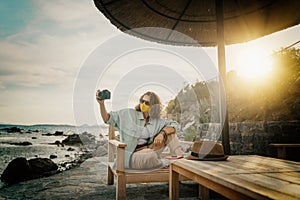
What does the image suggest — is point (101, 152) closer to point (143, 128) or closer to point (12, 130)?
point (143, 128)

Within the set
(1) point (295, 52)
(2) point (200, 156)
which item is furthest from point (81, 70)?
(1) point (295, 52)

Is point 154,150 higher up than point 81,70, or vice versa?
point 81,70

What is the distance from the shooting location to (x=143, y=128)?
2.59 metres

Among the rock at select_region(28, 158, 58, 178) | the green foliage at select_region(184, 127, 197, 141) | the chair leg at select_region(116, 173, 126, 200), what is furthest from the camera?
the green foliage at select_region(184, 127, 197, 141)

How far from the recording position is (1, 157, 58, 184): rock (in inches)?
131

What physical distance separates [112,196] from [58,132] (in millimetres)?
15085

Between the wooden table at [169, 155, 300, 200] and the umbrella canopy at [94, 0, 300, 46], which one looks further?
the umbrella canopy at [94, 0, 300, 46]

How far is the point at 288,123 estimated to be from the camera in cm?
287

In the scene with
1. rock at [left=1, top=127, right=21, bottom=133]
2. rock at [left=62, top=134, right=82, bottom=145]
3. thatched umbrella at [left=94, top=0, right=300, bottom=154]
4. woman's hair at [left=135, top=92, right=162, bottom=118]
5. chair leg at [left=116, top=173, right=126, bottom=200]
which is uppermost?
thatched umbrella at [left=94, top=0, right=300, bottom=154]

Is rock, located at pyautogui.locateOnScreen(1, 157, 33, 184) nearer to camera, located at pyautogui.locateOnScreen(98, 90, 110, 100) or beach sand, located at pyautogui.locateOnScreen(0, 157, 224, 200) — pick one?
beach sand, located at pyautogui.locateOnScreen(0, 157, 224, 200)

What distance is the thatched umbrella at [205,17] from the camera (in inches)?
119

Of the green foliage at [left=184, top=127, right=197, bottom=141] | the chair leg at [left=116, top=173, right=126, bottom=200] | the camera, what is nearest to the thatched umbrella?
the camera

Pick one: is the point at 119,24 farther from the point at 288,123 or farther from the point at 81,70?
the point at 288,123

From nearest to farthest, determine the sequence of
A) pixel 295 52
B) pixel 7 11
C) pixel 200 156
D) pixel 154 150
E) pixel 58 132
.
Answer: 1. pixel 200 156
2. pixel 154 150
3. pixel 295 52
4. pixel 7 11
5. pixel 58 132
